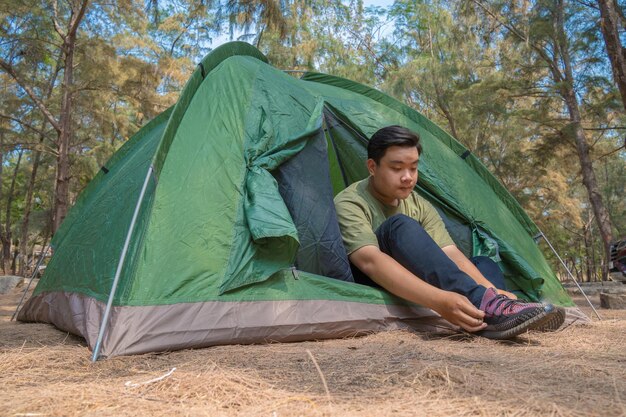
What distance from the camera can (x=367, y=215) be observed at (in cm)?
276

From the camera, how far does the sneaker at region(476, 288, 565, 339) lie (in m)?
2.09

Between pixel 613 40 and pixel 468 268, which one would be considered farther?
pixel 613 40

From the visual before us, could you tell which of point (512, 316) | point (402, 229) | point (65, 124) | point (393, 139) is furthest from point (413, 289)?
point (65, 124)

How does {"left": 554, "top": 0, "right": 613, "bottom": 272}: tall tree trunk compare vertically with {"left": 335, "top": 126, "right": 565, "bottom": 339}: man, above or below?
above

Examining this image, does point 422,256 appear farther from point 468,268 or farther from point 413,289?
point 468,268

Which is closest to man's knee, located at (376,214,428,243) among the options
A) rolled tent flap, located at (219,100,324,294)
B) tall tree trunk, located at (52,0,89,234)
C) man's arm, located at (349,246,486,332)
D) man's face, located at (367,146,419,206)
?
man's arm, located at (349,246,486,332)

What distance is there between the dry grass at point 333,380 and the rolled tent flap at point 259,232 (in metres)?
0.35

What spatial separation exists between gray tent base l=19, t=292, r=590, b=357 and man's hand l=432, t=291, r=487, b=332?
1.11 ft

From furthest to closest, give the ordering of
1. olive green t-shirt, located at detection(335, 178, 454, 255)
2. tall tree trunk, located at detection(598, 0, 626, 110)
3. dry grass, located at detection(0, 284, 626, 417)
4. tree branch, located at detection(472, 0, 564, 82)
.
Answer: tree branch, located at detection(472, 0, 564, 82) → tall tree trunk, located at detection(598, 0, 626, 110) → olive green t-shirt, located at detection(335, 178, 454, 255) → dry grass, located at detection(0, 284, 626, 417)

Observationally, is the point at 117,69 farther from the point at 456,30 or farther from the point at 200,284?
the point at 200,284

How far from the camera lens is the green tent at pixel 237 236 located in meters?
2.22

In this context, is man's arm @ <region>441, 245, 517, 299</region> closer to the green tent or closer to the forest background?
the green tent

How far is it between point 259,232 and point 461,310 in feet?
3.18

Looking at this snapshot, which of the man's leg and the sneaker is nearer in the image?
the sneaker
